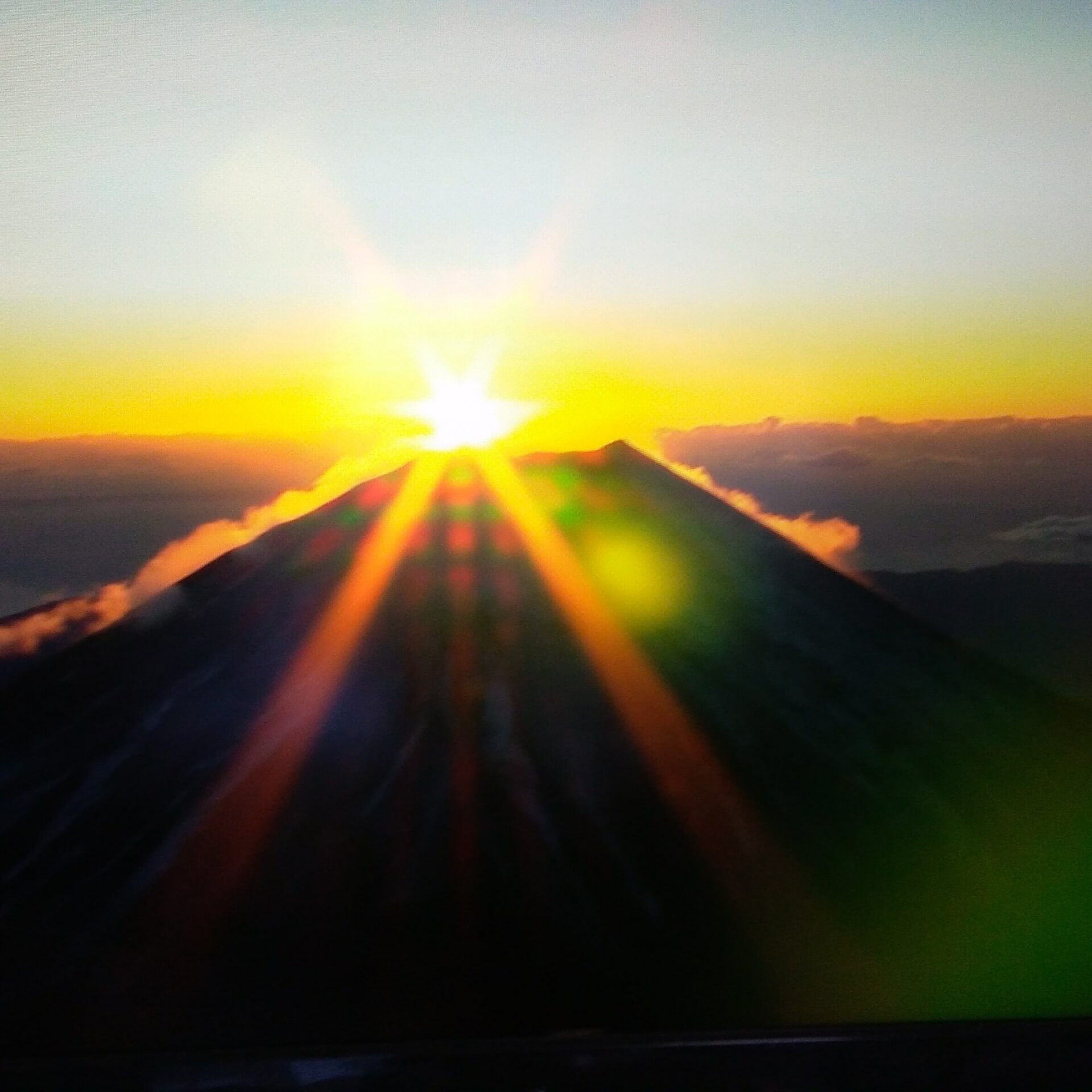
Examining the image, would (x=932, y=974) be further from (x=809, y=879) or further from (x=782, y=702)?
(x=782, y=702)

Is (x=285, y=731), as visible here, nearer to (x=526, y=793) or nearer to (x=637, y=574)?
(x=526, y=793)

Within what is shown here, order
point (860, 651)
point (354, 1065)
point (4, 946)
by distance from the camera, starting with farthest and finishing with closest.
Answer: point (860, 651) → point (4, 946) → point (354, 1065)

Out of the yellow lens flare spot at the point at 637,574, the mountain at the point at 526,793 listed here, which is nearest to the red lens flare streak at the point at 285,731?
the mountain at the point at 526,793

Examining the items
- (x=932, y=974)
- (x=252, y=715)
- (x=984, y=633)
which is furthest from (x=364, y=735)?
(x=984, y=633)

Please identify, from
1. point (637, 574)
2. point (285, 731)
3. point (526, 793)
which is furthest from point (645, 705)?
point (285, 731)

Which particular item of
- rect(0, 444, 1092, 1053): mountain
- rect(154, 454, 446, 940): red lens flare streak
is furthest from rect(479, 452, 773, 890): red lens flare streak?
rect(154, 454, 446, 940): red lens flare streak

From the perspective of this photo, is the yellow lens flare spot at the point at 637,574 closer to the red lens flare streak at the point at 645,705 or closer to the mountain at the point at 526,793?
the mountain at the point at 526,793

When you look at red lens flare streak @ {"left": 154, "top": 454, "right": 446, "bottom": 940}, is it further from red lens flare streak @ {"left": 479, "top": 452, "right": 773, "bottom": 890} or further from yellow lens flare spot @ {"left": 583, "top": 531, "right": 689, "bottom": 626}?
yellow lens flare spot @ {"left": 583, "top": 531, "right": 689, "bottom": 626}

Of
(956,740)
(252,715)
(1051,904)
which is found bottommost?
(1051,904)
